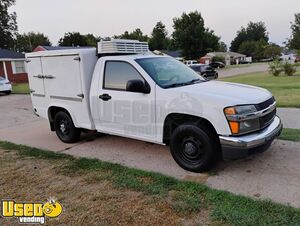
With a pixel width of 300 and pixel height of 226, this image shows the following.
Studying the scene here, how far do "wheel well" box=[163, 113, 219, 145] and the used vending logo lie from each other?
1.98 m

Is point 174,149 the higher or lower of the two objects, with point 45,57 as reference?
lower

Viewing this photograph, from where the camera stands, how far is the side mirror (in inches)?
175

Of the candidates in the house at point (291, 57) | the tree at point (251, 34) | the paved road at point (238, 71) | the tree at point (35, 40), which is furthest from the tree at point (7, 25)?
the tree at point (251, 34)

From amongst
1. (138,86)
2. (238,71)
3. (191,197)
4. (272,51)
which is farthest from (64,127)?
(272,51)

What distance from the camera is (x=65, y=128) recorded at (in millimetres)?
6215

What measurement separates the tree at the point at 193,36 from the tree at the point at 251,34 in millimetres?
69437

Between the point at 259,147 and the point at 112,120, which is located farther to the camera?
the point at 112,120

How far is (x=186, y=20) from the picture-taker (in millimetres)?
50031

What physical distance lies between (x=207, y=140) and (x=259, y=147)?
737 millimetres

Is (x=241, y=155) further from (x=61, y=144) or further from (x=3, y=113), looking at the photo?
(x=3, y=113)

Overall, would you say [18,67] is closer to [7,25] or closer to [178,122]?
[7,25]

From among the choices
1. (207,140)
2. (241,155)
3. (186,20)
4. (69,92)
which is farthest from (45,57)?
(186,20)

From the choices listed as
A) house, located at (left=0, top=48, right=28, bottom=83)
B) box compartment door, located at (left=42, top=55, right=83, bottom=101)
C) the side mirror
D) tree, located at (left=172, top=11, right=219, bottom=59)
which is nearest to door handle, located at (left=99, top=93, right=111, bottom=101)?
box compartment door, located at (left=42, top=55, right=83, bottom=101)

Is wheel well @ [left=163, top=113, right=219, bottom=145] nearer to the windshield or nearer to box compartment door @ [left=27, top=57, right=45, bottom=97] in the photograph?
the windshield
